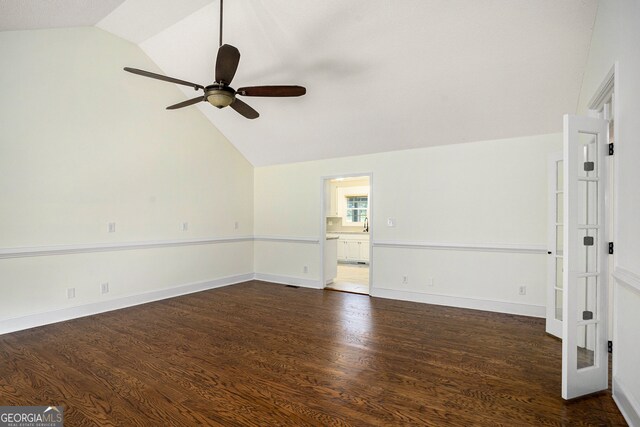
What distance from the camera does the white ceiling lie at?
2.85 metres

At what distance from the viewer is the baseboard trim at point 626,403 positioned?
5.73 feet

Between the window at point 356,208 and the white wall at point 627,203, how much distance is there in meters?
7.16

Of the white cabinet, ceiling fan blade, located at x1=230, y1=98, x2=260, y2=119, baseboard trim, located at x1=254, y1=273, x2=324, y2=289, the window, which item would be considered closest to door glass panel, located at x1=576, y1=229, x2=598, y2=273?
ceiling fan blade, located at x1=230, y1=98, x2=260, y2=119

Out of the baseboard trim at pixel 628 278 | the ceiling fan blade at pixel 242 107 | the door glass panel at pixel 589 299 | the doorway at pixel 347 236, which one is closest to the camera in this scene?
the baseboard trim at pixel 628 278

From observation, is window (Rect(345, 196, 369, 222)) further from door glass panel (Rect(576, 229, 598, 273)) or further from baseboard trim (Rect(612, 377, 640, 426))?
baseboard trim (Rect(612, 377, 640, 426))

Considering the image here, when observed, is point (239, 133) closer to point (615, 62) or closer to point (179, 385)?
point (179, 385)

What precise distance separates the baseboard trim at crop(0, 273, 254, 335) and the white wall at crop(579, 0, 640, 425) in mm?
5087

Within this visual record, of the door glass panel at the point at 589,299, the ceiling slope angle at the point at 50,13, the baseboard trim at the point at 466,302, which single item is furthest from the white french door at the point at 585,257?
the ceiling slope angle at the point at 50,13

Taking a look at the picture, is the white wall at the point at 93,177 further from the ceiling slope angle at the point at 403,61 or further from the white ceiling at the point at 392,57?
the ceiling slope angle at the point at 403,61

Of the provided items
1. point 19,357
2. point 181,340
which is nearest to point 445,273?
point 181,340

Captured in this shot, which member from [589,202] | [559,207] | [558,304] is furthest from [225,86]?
[558,304]

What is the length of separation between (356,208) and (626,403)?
772 cm

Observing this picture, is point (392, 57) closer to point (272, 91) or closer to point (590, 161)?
point (272, 91)

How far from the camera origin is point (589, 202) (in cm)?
246
